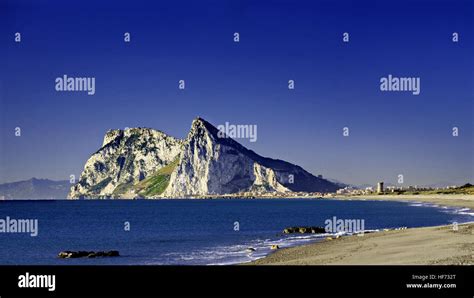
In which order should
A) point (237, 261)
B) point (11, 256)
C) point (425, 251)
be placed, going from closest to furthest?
point (425, 251), point (237, 261), point (11, 256)

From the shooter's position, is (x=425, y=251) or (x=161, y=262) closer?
(x=425, y=251)

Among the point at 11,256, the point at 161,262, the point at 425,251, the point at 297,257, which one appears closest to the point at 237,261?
the point at 297,257

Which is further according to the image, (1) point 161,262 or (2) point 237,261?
(1) point 161,262
